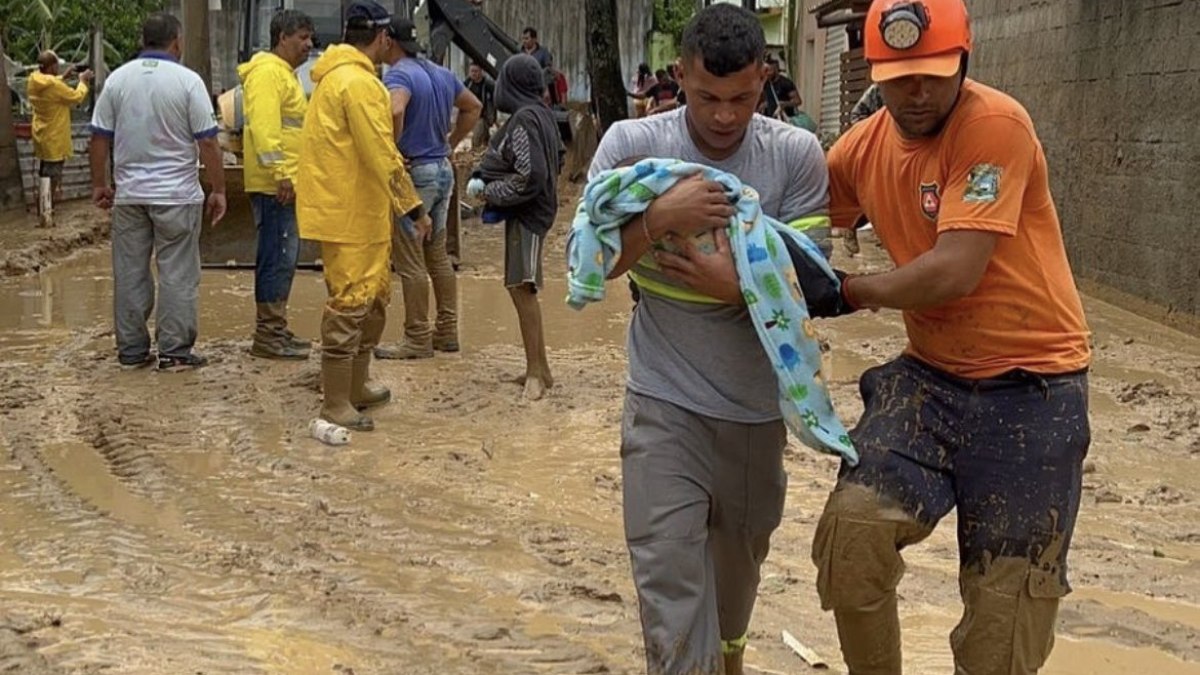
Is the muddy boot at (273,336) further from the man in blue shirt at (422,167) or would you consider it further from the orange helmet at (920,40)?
the orange helmet at (920,40)

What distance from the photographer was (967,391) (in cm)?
347

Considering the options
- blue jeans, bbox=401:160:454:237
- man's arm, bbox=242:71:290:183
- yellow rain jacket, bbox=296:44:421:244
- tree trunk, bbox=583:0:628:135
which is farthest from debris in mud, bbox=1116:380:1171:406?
tree trunk, bbox=583:0:628:135

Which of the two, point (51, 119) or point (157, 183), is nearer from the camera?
point (157, 183)

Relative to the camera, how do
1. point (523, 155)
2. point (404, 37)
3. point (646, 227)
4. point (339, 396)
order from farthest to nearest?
1. point (404, 37)
2. point (523, 155)
3. point (339, 396)
4. point (646, 227)

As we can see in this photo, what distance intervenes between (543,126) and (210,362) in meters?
2.64

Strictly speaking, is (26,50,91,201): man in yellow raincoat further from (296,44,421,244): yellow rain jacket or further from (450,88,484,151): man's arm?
(296,44,421,244): yellow rain jacket

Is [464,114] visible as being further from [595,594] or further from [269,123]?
[595,594]

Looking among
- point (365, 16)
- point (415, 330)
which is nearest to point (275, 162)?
point (415, 330)

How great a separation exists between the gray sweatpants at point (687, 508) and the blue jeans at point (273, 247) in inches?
224

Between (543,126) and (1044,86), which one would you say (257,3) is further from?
(543,126)

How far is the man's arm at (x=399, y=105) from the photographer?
8266 mm

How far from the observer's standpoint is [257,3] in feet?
52.4

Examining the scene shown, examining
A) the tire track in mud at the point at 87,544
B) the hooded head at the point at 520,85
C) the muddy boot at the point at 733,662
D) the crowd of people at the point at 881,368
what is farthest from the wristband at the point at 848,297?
the hooded head at the point at 520,85

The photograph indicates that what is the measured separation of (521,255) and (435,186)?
1307 millimetres
